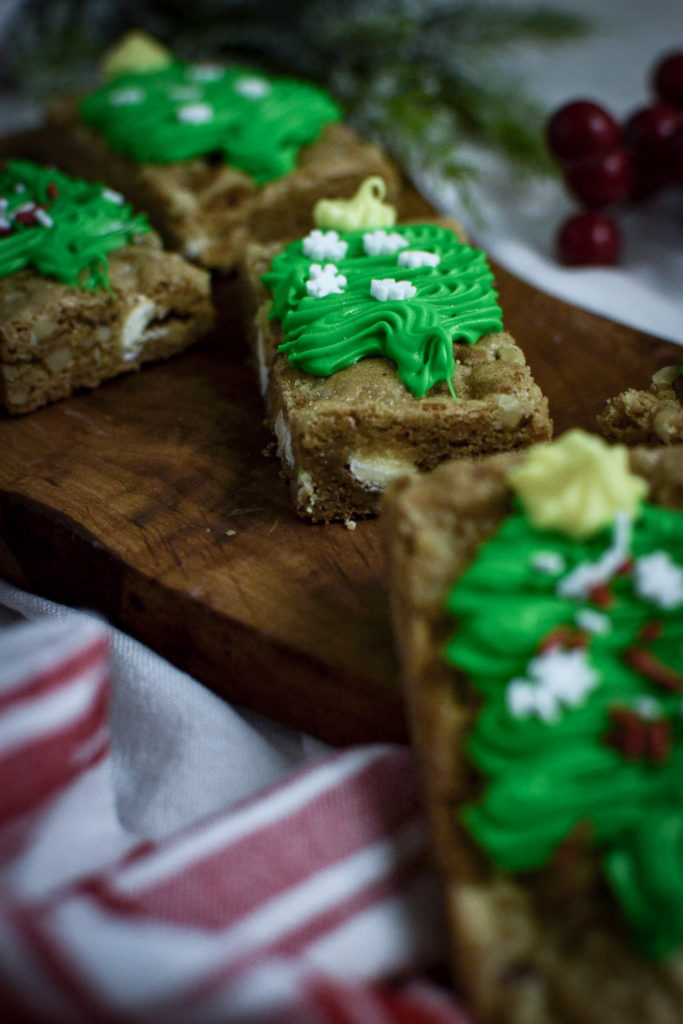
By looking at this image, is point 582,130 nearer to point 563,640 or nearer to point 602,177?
point 602,177

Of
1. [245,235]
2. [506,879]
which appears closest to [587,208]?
[245,235]

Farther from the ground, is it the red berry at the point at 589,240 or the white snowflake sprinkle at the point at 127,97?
the white snowflake sprinkle at the point at 127,97

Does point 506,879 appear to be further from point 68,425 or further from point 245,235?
point 245,235

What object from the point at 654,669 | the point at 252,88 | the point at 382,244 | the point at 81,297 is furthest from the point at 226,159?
the point at 654,669

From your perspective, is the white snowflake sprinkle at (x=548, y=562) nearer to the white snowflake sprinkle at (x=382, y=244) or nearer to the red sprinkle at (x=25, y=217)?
the white snowflake sprinkle at (x=382, y=244)

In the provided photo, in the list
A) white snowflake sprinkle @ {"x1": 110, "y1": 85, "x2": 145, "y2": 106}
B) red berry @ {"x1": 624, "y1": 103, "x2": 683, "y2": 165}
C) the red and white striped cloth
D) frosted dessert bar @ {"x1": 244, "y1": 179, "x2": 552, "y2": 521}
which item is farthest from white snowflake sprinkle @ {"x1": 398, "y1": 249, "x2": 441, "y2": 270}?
white snowflake sprinkle @ {"x1": 110, "y1": 85, "x2": 145, "y2": 106}

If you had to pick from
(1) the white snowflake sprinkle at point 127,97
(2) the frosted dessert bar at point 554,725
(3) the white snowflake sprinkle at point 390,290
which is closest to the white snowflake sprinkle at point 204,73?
(1) the white snowflake sprinkle at point 127,97
